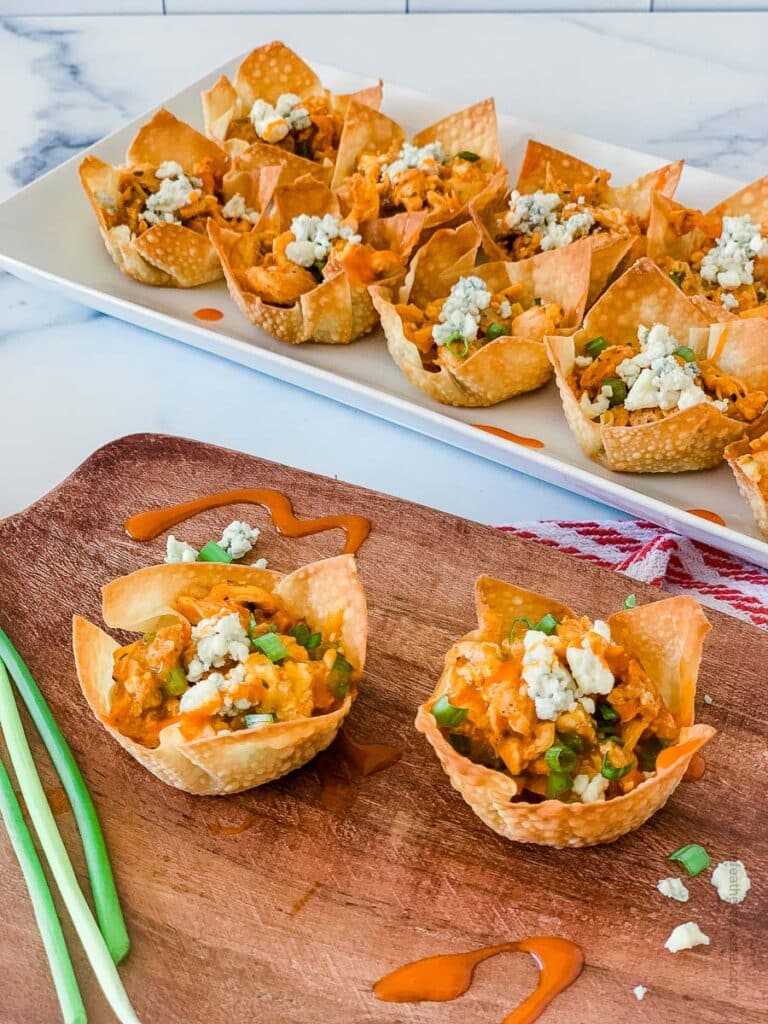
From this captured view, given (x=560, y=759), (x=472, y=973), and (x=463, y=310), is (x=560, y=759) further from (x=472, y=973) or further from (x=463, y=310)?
(x=463, y=310)

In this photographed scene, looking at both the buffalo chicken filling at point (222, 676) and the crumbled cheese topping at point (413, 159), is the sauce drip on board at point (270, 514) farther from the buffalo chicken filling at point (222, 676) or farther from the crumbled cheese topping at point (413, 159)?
the crumbled cheese topping at point (413, 159)

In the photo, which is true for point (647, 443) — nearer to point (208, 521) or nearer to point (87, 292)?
point (208, 521)

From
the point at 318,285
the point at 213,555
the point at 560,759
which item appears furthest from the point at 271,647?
the point at 318,285

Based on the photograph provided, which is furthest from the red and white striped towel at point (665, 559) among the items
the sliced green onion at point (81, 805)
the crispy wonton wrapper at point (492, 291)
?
the sliced green onion at point (81, 805)

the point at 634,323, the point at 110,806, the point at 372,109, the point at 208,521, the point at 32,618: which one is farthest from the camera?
the point at 372,109

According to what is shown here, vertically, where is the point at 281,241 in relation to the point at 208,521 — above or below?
above

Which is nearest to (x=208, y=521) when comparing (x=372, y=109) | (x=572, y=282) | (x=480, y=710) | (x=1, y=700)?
(x=1, y=700)
